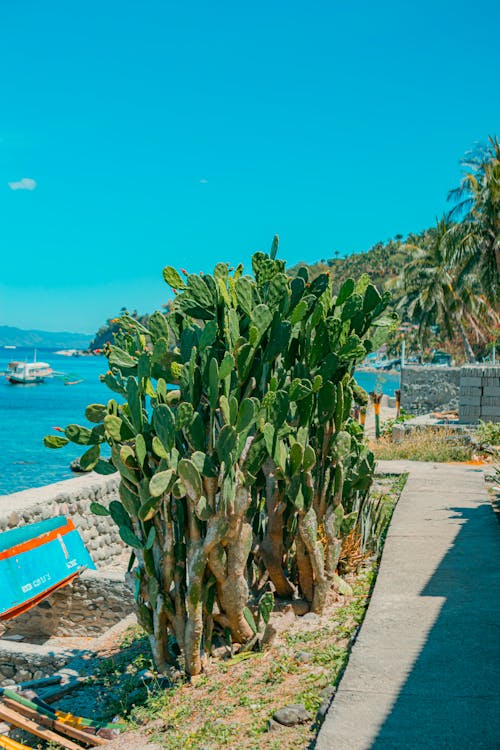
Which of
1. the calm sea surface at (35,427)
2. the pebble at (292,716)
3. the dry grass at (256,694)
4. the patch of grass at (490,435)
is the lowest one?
the calm sea surface at (35,427)

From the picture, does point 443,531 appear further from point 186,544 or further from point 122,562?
point 122,562

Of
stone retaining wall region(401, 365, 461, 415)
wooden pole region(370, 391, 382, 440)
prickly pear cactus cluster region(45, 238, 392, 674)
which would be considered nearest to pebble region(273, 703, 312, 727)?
prickly pear cactus cluster region(45, 238, 392, 674)

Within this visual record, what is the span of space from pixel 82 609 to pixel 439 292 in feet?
122

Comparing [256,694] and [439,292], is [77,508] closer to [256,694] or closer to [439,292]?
[256,694]

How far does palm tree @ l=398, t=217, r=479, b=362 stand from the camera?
41562 mm

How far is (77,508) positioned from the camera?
35.7 ft

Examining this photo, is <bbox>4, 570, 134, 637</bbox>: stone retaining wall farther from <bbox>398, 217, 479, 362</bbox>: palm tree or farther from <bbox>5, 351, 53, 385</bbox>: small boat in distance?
<bbox>5, 351, 53, 385</bbox>: small boat in distance

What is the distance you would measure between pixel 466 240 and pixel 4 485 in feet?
64.0

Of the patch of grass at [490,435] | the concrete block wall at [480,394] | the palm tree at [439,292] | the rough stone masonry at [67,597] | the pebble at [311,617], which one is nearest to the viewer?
the pebble at [311,617]

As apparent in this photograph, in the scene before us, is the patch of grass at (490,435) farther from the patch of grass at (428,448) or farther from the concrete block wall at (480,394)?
the concrete block wall at (480,394)

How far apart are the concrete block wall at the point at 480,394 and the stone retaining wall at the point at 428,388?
417 inches

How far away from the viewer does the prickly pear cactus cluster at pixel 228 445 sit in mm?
5227

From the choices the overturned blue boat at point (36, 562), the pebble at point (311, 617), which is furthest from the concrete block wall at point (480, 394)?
the pebble at point (311, 617)

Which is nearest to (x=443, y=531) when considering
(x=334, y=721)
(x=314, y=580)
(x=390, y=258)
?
(x=314, y=580)
